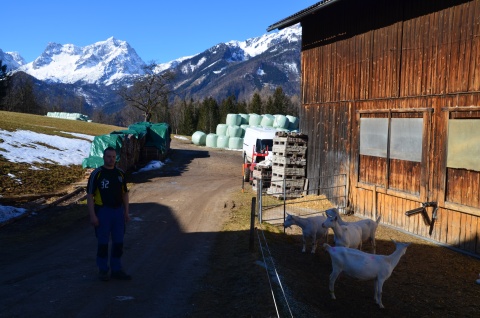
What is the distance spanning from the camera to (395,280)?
9453 mm

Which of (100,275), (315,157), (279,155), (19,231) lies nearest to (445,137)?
(315,157)

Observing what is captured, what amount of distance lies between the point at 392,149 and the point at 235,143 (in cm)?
3583

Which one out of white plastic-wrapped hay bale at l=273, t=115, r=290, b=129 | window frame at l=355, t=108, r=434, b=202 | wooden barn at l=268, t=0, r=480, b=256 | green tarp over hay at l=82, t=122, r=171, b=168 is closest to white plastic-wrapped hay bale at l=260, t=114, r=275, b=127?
white plastic-wrapped hay bale at l=273, t=115, r=290, b=129

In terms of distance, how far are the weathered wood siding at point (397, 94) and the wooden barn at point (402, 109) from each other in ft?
0.10

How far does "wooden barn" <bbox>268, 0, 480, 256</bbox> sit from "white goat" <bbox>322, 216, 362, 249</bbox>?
3.44 m

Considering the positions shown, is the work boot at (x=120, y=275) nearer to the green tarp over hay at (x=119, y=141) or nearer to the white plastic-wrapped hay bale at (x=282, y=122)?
the green tarp over hay at (x=119, y=141)

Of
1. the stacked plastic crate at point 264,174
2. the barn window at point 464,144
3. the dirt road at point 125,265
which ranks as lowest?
the dirt road at point 125,265

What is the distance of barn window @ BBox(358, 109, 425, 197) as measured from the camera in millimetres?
13047

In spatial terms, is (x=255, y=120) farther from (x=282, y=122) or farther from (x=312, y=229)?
(x=312, y=229)

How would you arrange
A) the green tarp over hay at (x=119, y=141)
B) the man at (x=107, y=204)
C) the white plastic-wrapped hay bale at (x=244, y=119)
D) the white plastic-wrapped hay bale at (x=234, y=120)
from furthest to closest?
the white plastic-wrapped hay bale at (x=244, y=119), the white plastic-wrapped hay bale at (x=234, y=120), the green tarp over hay at (x=119, y=141), the man at (x=107, y=204)

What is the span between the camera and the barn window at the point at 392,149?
13.0 meters

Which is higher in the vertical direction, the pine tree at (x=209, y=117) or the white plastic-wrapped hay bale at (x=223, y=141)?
the pine tree at (x=209, y=117)

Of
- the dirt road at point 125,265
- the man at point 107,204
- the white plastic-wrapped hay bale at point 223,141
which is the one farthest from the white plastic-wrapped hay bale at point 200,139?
the man at point 107,204

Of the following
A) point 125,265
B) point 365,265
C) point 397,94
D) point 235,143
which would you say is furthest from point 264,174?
point 235,143
